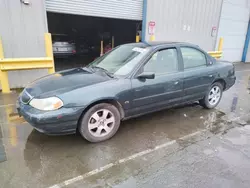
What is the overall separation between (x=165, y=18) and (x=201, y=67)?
500cm

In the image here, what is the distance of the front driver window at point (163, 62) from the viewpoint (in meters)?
3.58

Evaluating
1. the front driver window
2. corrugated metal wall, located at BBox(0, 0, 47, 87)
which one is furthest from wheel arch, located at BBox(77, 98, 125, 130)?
corrugated metal wall, located at BBox(0, 0, 47, 87)

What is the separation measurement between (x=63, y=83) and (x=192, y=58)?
2.73 m

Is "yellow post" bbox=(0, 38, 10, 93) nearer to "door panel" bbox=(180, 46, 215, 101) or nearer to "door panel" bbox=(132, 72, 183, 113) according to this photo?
"door panel" bbox=(132, 72, 183, 113)

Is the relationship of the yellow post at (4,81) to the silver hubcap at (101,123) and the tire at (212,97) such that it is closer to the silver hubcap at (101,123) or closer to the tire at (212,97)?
Result: the silver hubcap at (101,123)

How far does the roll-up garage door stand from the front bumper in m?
4.45

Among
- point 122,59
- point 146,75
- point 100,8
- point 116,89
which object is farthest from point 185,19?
point 116,89

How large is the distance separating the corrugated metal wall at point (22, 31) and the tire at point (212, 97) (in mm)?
4852

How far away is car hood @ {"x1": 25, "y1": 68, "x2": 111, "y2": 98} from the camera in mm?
2936

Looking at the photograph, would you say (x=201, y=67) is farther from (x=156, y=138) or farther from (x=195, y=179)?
(x=195, y=179)

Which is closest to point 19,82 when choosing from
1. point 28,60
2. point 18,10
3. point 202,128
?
point 28,60

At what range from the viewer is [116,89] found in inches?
124

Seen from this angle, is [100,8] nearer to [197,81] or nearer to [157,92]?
[197,81]

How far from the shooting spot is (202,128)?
3836 mm
